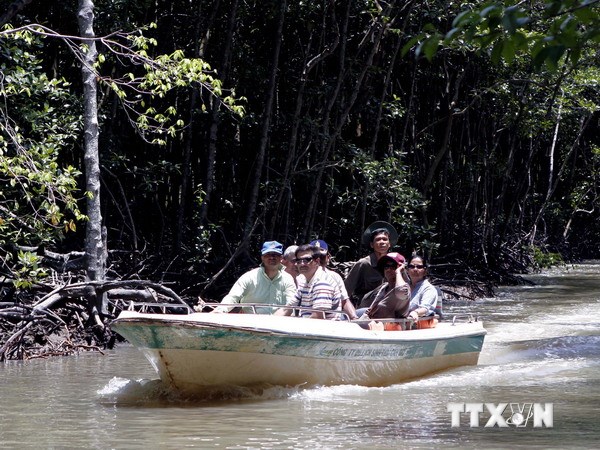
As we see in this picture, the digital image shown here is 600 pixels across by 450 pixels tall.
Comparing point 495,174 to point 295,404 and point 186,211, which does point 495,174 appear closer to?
point 186,211

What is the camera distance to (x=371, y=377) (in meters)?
8.67

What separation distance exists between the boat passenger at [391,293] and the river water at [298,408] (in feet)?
2.07

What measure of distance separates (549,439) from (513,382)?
8.52 feet

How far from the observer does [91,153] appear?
11.0 metres

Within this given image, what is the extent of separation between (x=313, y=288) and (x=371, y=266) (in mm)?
1137

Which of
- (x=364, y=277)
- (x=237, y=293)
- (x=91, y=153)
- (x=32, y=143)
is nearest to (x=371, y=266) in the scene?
(x=364, y=277)

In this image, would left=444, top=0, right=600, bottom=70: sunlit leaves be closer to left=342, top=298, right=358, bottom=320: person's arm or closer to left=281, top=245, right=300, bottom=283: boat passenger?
left=342, top=298, right=358, bottom=320: person's arm

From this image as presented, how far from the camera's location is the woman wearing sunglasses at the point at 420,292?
31.5 feet

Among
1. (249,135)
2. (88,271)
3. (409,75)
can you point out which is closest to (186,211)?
(249,135)

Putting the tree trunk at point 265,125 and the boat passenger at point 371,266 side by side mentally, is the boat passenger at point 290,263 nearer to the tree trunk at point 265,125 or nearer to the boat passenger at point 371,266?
the boat passenger at point 371,266

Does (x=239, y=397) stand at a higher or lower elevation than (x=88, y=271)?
lower

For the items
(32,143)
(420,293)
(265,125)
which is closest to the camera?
(420,293)

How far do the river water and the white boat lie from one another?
14cm

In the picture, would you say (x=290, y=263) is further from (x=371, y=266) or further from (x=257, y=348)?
(x=257, y=348)
